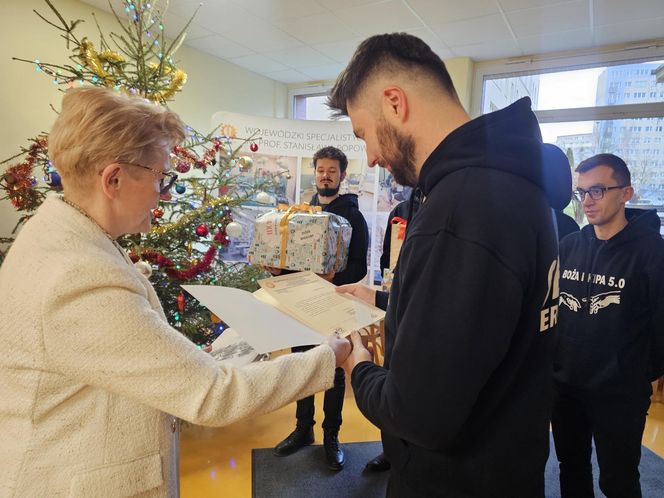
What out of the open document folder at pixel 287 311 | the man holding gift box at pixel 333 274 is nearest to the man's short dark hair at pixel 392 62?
the open document folder at pixel 287 311

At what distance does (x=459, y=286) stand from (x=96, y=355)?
2.08 ft

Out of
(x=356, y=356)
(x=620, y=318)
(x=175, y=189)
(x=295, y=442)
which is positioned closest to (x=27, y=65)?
(x=175, y=189)

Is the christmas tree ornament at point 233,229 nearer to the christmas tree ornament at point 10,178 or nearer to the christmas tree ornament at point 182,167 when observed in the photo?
the christmas tree ornament at point 182,167

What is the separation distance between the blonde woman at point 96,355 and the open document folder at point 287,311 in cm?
12

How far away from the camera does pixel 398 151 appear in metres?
0.93

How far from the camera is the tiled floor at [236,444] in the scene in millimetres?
2234

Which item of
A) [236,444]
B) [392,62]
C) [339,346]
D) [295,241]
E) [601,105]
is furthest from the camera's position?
[601,105]

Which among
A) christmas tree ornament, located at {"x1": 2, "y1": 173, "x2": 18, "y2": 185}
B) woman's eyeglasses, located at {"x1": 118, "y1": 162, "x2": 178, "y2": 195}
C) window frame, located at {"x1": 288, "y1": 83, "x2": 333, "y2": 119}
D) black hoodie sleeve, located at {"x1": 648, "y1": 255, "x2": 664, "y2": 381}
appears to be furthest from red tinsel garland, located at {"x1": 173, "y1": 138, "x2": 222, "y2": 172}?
window frame, located at {"x1": 288, "y1": 83, "x2": 333, "y2": 119}

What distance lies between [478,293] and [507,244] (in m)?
0.10

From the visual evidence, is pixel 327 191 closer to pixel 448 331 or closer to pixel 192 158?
pixel 192 158

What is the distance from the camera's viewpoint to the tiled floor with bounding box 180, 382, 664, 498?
2.23 meters

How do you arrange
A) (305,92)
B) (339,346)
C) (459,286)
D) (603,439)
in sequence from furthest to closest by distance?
(305,92) < (603,439) < (339,346) < (459,286)

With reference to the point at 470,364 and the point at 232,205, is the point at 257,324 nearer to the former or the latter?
the point at 470,364

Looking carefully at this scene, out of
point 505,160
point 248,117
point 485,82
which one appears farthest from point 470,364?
point 485,82
